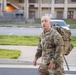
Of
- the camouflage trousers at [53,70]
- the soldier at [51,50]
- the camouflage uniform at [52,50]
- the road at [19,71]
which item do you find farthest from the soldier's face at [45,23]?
the road at [19,71]

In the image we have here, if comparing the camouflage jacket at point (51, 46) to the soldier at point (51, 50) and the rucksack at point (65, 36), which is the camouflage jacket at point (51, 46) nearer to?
the soldier at point (51, 50)

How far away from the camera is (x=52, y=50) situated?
6254 millimetres

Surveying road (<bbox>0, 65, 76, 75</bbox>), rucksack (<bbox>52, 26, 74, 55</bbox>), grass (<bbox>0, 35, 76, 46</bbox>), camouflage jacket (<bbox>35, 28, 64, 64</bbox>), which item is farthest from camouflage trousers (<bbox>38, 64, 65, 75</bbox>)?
grass (<bbox>0, 35, 76, 46</bbox>)

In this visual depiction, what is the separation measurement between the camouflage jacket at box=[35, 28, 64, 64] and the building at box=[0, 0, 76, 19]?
5947cm

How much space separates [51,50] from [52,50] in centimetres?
2

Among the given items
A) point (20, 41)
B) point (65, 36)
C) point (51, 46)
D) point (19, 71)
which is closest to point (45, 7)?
point (20, 41)

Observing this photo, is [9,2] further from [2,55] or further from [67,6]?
[2,55]

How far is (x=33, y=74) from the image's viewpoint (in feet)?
31.4

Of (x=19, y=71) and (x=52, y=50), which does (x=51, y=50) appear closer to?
(x=52, y=50)

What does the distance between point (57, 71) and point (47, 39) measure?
67 cm

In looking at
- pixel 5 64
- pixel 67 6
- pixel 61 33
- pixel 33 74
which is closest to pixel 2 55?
pixel 5 64

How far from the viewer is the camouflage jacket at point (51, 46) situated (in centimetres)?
611

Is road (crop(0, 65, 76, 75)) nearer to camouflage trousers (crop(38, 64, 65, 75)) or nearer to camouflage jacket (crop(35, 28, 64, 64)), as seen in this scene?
camouflage trousers (crop(38, 64, 65, 75))

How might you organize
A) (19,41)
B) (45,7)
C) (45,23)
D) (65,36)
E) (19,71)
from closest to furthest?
(45,23), (65,36), (19,71), (19,41), (45,7)
